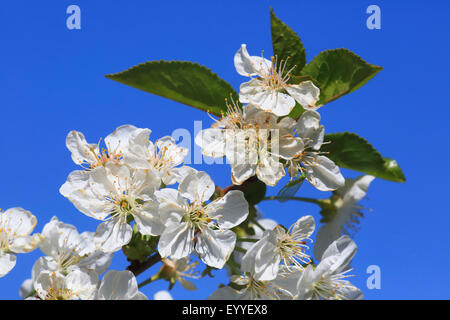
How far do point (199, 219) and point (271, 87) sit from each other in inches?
22.4

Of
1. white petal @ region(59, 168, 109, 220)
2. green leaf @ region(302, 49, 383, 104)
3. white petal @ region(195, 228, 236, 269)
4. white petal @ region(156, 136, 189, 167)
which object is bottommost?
white petal @ region(195, 228, 236, 269)

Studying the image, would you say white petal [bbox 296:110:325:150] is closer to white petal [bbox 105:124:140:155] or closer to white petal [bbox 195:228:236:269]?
white petal [bbox 195:228:236:269]

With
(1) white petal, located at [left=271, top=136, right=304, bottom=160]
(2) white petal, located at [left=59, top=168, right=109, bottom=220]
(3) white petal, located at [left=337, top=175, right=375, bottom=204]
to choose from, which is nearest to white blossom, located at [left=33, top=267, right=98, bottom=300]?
(2) white petal, located at [left=59, top=168, right=109, bottom=220]

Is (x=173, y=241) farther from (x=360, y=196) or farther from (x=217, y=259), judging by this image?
(x=360, y=196)

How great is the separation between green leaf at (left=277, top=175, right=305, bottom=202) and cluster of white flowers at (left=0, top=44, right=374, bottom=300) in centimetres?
6

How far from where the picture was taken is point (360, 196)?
7.43 feet

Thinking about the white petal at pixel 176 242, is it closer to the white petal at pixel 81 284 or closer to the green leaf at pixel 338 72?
the white petal at pixel 81 284

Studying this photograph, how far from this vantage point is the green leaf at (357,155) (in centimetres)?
178

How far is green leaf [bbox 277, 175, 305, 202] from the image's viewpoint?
6.03 ft

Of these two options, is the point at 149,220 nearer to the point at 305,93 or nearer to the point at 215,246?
the point at 215,246

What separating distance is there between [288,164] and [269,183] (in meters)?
0.16

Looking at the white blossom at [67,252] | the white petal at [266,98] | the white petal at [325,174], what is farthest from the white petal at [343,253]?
the white blossom at [67,252]
